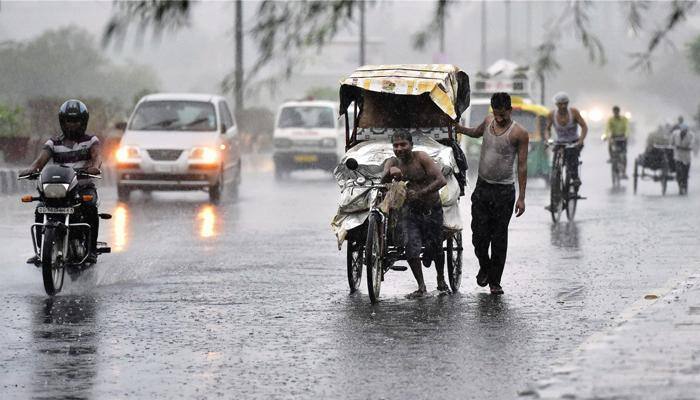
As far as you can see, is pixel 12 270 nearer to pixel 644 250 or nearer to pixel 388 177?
pixel 388 177

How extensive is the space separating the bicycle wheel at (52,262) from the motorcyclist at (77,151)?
690 millimetres

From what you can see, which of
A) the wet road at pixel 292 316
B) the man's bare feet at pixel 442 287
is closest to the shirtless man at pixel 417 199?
the man's bare feet at pixel 442 287

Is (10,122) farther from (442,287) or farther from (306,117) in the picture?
(442,287)

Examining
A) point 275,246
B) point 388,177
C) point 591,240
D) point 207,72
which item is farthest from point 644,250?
point 207,72

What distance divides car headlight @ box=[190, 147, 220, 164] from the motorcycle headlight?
41.1ft

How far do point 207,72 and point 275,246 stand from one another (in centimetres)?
11285

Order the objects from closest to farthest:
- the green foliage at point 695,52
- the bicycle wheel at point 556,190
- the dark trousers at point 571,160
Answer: the bicycle wheel at point 556,190, the dark trousers at point 571,160, the green foliage at point 695,52

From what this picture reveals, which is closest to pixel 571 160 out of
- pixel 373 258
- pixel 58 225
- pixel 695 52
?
pixel 373 258

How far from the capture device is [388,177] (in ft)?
40.3

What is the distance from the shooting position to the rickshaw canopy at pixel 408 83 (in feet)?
46.5

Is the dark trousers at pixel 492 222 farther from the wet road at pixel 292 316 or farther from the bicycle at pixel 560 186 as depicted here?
the bicycle at pixel 560 186

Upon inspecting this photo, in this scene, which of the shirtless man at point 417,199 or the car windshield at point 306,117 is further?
the car windshield at point 306,117

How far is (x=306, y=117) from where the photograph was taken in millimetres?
36969

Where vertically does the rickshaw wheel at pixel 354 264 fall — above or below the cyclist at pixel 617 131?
above
